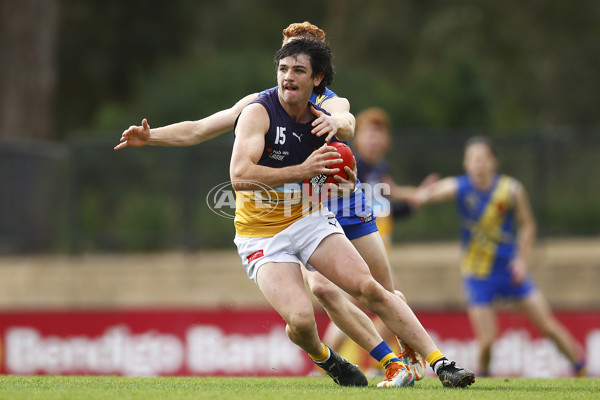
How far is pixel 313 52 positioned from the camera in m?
5.98

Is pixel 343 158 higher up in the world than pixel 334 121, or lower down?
lower down

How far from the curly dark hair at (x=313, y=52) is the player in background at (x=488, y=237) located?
177 inches

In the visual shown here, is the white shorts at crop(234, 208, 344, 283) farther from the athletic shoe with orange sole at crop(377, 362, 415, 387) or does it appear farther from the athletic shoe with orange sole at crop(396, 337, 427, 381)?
the athletic shoe with orange sole at crop(396, 337, 427, 381)

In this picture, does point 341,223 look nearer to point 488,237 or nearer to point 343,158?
point 343,158

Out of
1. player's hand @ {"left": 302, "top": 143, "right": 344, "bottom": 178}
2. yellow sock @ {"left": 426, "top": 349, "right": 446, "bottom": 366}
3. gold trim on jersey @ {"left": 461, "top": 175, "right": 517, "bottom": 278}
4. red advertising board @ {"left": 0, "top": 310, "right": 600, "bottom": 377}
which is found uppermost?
player's hand @ {"left": 302, "top": 143, "right": 344, "bottom": 178}

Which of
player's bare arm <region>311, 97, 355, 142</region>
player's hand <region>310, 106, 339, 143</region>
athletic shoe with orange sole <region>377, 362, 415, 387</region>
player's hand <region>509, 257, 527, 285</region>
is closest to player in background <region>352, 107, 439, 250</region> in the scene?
player's hand <region>509, 257, 527, 285</region>

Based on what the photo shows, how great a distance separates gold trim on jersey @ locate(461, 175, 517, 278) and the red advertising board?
4.25 feet

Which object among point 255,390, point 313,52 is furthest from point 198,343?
point 313,52

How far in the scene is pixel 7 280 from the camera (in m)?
13.4

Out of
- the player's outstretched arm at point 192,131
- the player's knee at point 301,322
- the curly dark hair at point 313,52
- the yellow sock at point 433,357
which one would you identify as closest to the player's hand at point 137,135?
the player's outstretched arm at point 192,131

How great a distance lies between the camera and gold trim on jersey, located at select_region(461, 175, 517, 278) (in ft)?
34.3

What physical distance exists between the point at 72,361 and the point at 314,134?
692 centimetres

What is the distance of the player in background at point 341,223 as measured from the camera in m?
6.20

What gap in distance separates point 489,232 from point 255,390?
214 inches
